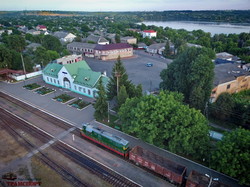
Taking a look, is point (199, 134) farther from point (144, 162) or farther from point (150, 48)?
point (150, 48)

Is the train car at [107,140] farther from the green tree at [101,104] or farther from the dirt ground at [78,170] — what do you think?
the green tree at [101,104]

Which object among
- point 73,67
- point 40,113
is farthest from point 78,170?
point 73,67

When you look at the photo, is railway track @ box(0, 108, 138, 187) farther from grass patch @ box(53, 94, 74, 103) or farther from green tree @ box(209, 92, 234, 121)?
green tree @ box(209, 92, 234, 121)

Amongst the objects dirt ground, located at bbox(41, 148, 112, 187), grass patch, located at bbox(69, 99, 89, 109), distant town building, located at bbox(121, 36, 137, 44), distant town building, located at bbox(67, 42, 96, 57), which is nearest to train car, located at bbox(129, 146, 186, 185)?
dirt ground, located at bbox(41, 148, 112, 187)

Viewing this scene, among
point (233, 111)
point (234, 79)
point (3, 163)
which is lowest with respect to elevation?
point (3, 163)

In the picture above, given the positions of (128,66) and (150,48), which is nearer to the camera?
(128,66)

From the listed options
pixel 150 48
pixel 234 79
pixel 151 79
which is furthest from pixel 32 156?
pixel 150 48

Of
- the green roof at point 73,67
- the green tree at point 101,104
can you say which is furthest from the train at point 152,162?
the green roof at point 73,67

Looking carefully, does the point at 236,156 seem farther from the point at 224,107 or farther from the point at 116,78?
the point at 116,78
